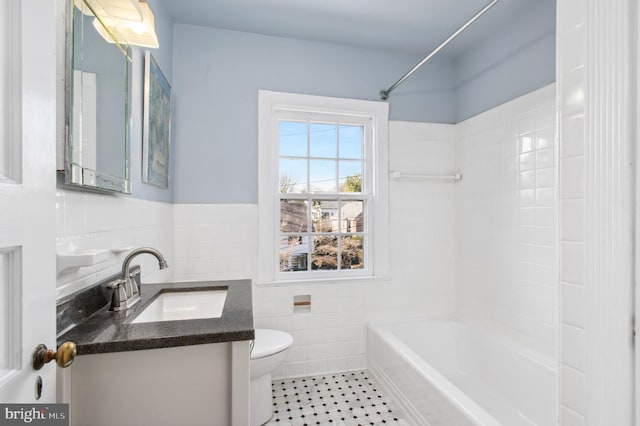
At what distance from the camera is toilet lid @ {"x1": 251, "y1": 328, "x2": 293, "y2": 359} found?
1.89 meters

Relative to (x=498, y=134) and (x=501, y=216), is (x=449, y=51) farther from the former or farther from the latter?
(x=501, y=216)

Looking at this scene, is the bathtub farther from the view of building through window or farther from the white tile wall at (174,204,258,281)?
the white tile wall at (174,204,258,281)

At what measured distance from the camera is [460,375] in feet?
8.10

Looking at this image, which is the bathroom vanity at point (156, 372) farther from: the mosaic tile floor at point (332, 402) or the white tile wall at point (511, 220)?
the white tile wall at point (511, 220)

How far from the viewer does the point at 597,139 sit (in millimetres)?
837

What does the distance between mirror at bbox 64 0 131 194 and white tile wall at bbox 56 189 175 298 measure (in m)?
0.07

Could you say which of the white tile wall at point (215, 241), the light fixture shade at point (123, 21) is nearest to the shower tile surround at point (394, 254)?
the white tile wall at point (215, 241)

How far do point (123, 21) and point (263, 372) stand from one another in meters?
1.82

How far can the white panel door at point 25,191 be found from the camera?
0.57 m

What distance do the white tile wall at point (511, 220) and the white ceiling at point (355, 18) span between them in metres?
0.65

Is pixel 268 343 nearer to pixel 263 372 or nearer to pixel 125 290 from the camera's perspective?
pixel 263 372

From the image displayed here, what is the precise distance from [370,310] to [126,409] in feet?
6.45

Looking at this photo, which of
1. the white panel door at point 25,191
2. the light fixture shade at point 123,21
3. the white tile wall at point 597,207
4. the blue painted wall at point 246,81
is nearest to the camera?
the white panel door at point 25,191

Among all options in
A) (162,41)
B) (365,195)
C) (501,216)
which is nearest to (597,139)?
(501,216)
